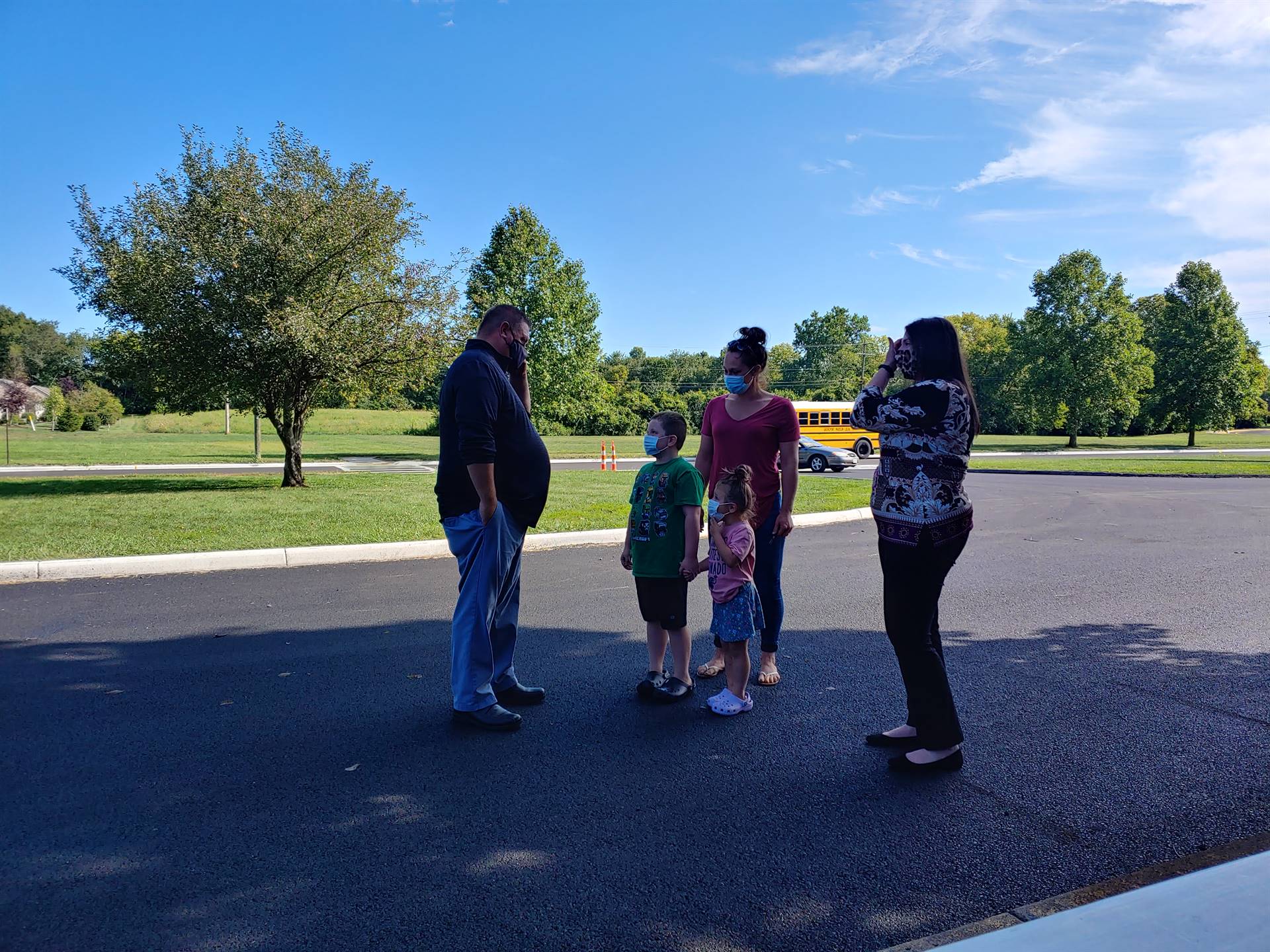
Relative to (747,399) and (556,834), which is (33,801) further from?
(747,399)

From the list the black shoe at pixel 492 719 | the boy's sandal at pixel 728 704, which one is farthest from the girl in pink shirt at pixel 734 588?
the black shoe at pixel 492 719

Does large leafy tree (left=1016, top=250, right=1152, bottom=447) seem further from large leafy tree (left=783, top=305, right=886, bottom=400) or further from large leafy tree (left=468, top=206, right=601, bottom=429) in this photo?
large leafy tree (left=783, top=305, right=886, bottom=400)

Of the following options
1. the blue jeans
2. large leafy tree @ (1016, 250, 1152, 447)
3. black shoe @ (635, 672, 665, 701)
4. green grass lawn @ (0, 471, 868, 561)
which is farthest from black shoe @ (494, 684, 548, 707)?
large leafy tree @ (1016, 250, 1152, 447)

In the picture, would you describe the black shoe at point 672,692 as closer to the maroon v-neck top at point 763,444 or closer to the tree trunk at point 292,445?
the maroon v-neck top at point 763,444

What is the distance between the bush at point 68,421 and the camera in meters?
Result: 47.2

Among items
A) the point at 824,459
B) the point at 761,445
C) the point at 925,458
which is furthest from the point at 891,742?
the point at 824,459

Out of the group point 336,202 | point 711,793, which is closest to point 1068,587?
point 711,793

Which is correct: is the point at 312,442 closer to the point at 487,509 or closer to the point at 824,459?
the point at 824,459

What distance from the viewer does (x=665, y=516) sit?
A: 444 centimetres

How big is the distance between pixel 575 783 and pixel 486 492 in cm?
140

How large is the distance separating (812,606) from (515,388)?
3527 millimetres

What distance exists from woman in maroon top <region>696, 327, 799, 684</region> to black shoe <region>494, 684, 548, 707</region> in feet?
4.32

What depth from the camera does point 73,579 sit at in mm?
7883

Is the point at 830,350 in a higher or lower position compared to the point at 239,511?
higher
